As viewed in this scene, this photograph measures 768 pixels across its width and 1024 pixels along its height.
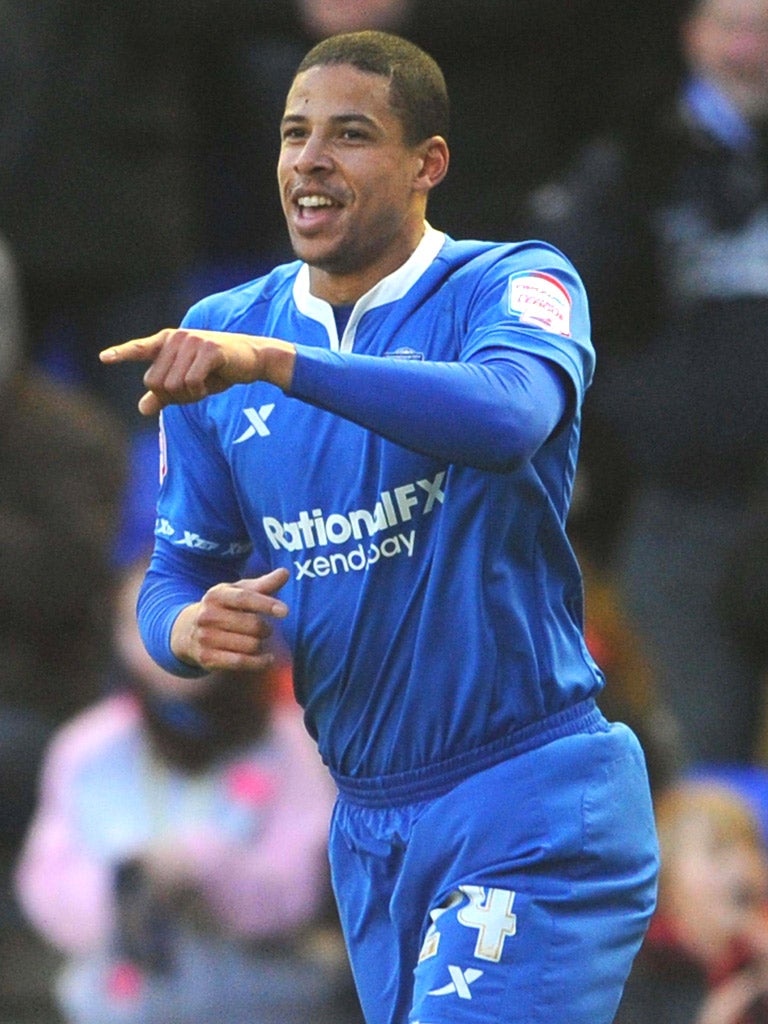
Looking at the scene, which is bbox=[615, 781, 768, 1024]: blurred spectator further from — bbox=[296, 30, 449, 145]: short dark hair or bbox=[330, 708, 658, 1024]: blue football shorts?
bbox=[296, 30, 449, 145]: short dark hair

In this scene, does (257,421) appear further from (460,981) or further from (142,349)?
(460,981)

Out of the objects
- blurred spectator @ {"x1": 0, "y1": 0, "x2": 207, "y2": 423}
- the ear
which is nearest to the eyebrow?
the ear

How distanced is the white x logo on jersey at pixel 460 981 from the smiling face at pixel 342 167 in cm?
123

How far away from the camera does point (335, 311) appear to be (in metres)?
4.18

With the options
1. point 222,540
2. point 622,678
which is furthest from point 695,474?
point 222,540

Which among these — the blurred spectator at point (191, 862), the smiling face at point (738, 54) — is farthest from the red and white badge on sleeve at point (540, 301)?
the smiling face at point (738, 54)

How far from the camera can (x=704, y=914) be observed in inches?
261

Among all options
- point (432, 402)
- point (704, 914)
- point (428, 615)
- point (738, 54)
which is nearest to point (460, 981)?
point (428, 615)

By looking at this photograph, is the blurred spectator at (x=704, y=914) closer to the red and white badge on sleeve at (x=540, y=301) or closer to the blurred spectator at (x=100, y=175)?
the blurred spectator at (x=100, y=175)

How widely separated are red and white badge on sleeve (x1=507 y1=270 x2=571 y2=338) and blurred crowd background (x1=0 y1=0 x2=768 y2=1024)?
3046mm

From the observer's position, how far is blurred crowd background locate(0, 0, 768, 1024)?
22.3 ft

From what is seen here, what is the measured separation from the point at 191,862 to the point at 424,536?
3056 millimetres

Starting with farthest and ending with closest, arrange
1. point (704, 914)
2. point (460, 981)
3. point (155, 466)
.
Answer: point (155, 466)
point (704, 914)
point (460, 981)

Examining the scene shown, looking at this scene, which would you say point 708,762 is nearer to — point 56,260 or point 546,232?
point 546,232
